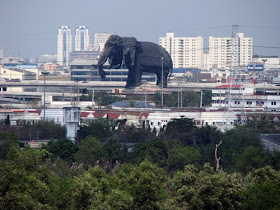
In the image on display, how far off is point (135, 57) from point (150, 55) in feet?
7.65

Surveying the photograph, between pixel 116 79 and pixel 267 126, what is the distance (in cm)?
6980

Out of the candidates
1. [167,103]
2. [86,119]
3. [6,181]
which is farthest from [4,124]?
[167,103]

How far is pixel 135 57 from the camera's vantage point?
227ft

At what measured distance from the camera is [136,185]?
22250 millimetres

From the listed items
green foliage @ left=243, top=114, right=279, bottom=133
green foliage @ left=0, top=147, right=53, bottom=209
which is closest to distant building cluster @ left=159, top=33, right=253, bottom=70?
green foliage @ left=243, top=114, right=279, bottom=133

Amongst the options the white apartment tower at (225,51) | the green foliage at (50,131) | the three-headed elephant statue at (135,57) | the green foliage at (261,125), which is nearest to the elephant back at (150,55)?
the three-headed elephant statue at (135,57)

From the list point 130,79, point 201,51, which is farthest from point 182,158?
point 201,51

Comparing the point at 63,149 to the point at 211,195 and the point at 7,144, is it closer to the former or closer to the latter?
the point at 7,144

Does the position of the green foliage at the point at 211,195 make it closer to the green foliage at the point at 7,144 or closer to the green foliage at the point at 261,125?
the green foliage at the point at 7,144

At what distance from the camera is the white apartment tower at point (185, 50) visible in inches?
7185

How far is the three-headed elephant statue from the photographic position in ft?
213

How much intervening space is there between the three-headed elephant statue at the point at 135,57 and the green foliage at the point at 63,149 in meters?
31.0

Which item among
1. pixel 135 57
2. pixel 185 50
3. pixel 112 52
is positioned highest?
pixel 185 50

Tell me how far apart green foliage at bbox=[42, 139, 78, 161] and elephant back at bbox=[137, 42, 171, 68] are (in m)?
37.3
